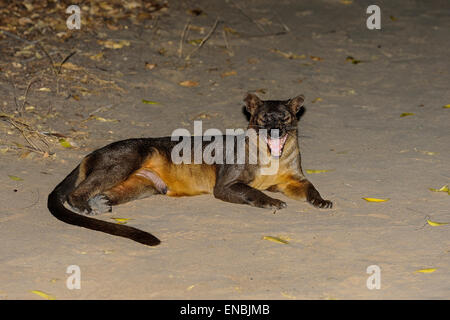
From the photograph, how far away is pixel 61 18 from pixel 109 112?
317 cm

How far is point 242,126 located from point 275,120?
1758 mm

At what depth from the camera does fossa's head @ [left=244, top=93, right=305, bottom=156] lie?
22.5 ft

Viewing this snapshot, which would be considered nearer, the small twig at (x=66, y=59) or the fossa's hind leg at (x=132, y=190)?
Result: the fossa's hind leg at (x=132, y=190)

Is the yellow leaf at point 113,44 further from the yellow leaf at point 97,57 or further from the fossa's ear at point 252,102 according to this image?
the fossa's ear at point 252,102

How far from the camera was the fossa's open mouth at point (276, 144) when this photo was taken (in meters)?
6.86

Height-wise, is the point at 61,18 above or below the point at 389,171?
above

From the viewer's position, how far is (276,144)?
688 centimetres

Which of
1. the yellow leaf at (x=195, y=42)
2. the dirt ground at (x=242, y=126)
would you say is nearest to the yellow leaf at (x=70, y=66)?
the dirt ground at (x=242, y=126)

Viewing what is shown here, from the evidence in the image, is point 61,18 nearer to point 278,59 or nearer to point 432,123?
point 278,59

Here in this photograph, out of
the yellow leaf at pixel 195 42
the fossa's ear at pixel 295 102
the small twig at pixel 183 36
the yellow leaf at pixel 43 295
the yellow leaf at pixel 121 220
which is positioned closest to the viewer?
the yellow leaf at pixel 43 295

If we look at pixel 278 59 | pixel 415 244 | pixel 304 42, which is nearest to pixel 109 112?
pixel 278 59

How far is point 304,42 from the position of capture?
1134 centimetres

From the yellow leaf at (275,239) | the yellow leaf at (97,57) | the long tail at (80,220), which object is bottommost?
the yellow leaf at (275,239)

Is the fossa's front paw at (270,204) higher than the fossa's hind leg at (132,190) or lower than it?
lower
